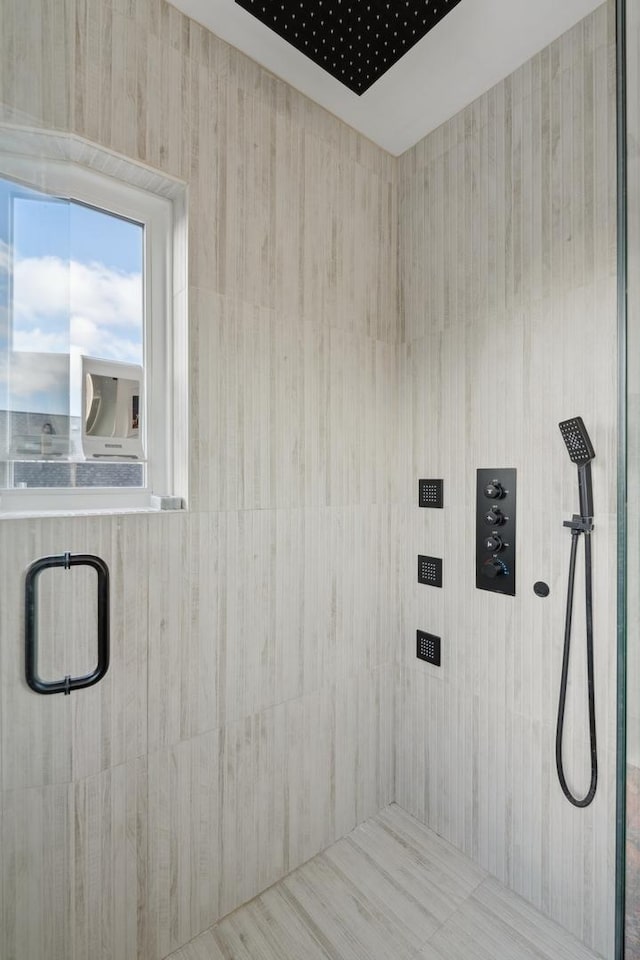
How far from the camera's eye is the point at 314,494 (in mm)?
A: 1585

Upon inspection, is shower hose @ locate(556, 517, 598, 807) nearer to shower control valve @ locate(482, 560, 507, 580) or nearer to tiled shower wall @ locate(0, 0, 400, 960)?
shower control valve @ locate(482, 560, 507, 580)

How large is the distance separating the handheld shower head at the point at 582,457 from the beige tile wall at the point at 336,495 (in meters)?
0.03

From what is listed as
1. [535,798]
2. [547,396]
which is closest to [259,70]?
[547,396]

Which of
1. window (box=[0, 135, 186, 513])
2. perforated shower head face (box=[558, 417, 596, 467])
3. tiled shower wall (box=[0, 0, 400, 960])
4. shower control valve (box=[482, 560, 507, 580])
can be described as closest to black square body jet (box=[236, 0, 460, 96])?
tiled shower wall (box=[0, 0, 400, 960])

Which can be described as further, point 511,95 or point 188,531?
point 511,95

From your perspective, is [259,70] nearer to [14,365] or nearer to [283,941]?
[14,365]

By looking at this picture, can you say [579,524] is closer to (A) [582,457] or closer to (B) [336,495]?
(A) [582,457]

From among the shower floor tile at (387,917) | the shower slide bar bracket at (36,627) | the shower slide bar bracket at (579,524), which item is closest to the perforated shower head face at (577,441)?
the shower slide bar bracket at (579,524)

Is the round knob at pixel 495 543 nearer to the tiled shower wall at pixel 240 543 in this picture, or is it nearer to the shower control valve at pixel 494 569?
the shower control valve at pixel 494 569

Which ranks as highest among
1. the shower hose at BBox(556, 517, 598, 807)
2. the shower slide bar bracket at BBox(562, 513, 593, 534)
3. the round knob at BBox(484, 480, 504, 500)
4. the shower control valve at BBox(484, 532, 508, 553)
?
the round knob at BBox(484, 480, 504, 500)

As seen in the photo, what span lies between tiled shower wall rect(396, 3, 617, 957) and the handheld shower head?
0.03 metres

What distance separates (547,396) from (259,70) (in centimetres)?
129

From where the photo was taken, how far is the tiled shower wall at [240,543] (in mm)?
1166

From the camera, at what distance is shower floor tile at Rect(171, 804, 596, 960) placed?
50.2 inches
